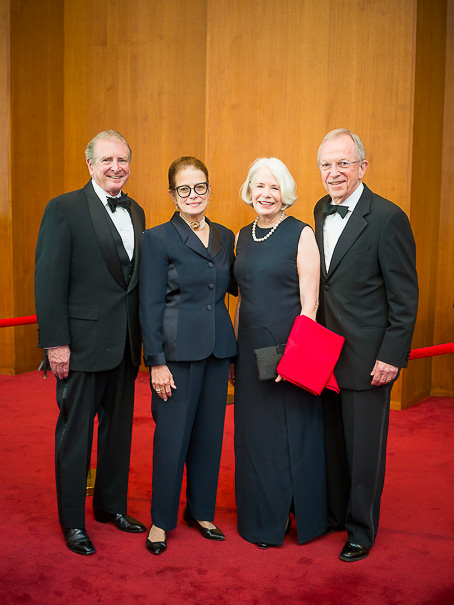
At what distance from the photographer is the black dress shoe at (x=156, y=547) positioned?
2.89 metres

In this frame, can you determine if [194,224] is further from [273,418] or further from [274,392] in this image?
[273,418]

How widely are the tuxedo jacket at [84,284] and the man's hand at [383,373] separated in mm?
1056

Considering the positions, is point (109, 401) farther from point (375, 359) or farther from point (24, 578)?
point (375, 359)

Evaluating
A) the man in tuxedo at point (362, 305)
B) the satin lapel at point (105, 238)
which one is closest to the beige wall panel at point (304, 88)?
the man in tuxedo at point (362, 305)

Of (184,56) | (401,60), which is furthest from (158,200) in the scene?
(401,60)

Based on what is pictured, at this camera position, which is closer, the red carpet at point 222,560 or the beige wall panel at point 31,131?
the red carpet at point 222,560

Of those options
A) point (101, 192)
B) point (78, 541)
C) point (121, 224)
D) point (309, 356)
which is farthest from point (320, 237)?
point (78, 541)

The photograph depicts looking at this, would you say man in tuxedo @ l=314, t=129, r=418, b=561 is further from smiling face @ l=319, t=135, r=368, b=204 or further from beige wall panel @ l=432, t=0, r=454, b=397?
beige wall panel @ l=432, t=0, r=454, b=397

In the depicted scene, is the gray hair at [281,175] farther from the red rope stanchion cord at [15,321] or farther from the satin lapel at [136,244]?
the red rope stanchion cord at [15,321]

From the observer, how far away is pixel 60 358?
2857 millimetres

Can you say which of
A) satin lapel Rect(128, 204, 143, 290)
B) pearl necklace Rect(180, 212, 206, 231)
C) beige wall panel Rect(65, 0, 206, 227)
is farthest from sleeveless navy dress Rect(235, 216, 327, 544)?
beige wall panel Rect(65, 0, 206, 227)

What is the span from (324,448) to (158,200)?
167 inches

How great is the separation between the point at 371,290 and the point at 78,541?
64.3 inches

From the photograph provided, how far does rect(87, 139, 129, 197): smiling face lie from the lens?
2.91 metres
